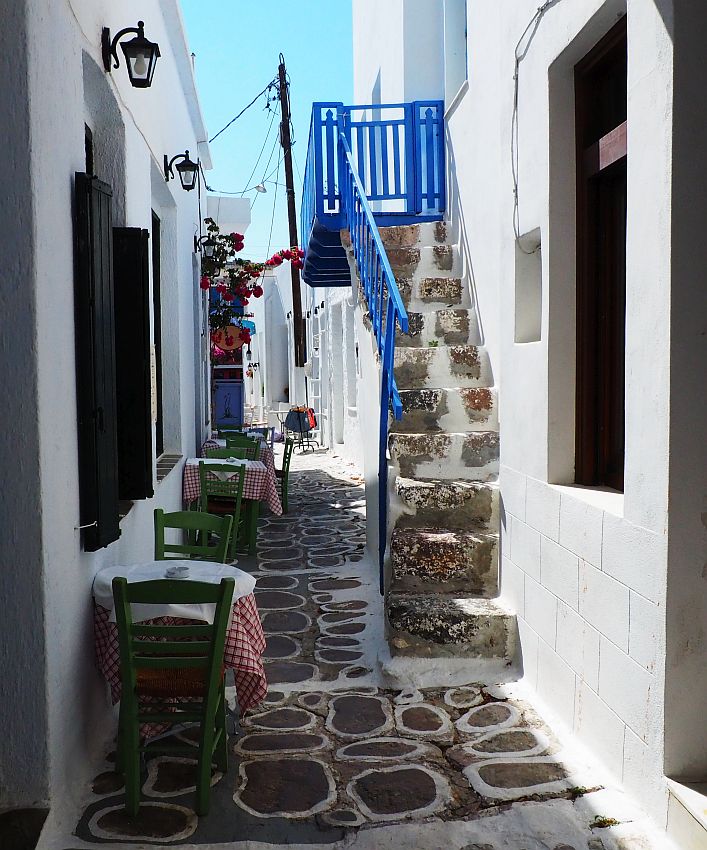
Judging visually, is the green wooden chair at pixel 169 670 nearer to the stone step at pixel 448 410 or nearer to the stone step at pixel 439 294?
the stone step at pixel 448 410

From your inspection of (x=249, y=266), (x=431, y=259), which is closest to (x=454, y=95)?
A: (x=431, y=259)

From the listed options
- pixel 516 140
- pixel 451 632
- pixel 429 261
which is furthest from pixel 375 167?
pixel 451 632

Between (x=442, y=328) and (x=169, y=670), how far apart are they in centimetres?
390

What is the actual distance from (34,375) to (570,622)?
94.7 inches

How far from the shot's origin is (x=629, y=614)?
3084 mm

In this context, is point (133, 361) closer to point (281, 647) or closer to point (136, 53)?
point (136, 53)

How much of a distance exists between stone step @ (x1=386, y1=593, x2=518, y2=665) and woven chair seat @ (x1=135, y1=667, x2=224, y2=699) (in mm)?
1544

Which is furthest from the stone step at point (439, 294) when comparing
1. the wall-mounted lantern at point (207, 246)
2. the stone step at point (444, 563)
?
the wall-mounted lantern at point (207, 246)

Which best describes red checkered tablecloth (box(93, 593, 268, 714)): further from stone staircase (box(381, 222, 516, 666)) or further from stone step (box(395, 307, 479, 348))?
stone step (box(395, 307, 479, 348))

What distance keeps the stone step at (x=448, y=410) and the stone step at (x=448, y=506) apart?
60 centimetres

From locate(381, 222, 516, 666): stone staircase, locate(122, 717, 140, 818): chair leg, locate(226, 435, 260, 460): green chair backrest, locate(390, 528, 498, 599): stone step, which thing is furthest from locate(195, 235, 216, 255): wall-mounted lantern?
locate(122, 717, 140, 818): chair leg

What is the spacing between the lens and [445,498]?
5020mm

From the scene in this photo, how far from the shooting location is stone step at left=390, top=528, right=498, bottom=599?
4809 millimetres

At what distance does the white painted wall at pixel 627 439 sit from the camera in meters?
2.77
